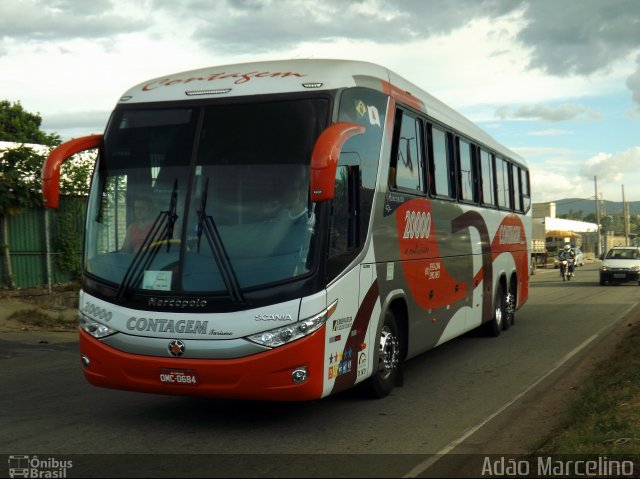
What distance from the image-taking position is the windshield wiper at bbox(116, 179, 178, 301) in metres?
7.09

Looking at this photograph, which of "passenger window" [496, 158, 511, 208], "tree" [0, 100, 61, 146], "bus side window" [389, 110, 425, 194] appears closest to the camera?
"bus side window" [389, 110, 425, 194]

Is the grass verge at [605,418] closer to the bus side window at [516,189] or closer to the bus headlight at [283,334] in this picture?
the bus headlight at [283,334]

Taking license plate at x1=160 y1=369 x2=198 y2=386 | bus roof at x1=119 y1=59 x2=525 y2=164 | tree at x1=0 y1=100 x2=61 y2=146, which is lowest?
license plate at x1=160 y1=369 x2=198 y2=386

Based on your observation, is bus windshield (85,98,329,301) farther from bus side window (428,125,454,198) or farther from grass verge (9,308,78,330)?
grass verge (9,308,78,330)

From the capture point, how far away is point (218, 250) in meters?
6.92

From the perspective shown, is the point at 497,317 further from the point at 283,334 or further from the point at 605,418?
the point at 283,334

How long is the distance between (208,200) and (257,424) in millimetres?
2140

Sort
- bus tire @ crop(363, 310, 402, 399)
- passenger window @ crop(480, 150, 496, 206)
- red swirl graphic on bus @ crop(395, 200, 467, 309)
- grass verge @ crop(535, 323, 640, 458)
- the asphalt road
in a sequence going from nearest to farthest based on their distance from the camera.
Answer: the asphalt road < grass verge @ crop(535, 323, 640, 458) < bus tire @ crop(363, 310, 402, 399) < red swirl graphic on bus @ crop(395, 200, 467, 309) < passenger window @ crop(480, 150, 496, 206)

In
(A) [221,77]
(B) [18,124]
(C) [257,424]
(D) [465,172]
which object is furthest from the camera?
(B) [18,124]

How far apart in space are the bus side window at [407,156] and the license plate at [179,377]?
3.12 metres

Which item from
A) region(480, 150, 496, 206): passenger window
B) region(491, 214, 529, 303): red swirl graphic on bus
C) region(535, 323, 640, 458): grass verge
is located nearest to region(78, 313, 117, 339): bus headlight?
region(535, 323, 640, 458): grass verge

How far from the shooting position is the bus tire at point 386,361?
850 cm

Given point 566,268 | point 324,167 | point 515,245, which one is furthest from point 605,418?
point 566,268

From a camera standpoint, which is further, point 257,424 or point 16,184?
point 16,184
